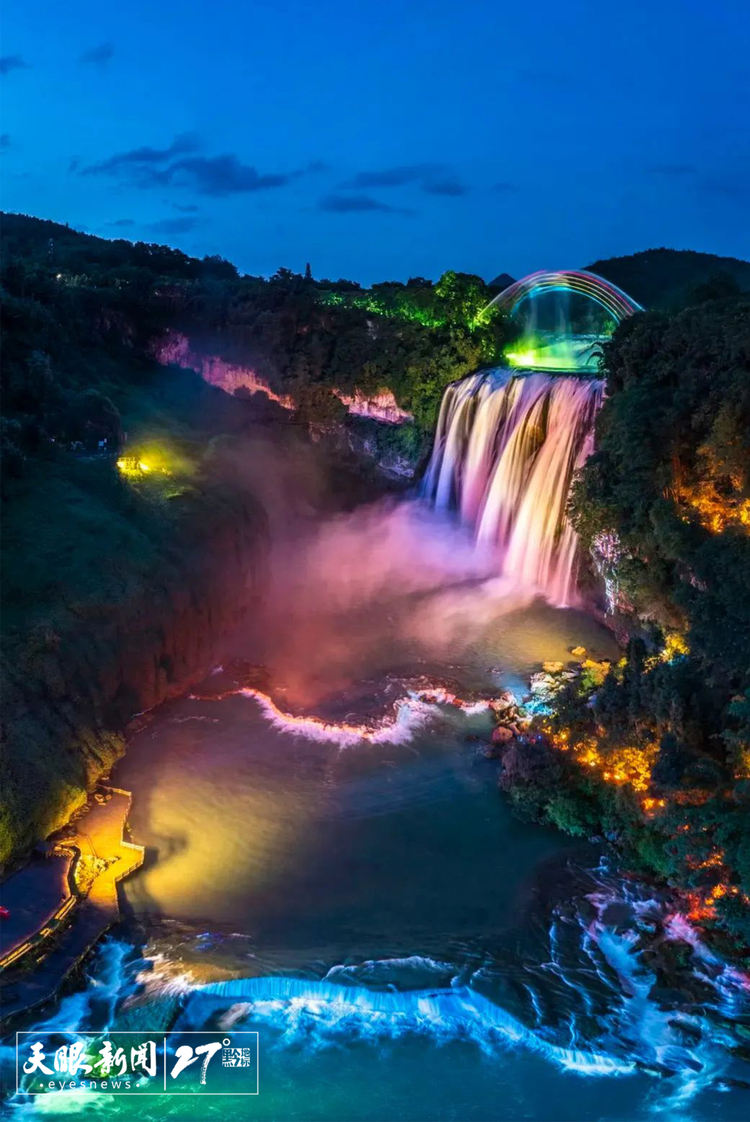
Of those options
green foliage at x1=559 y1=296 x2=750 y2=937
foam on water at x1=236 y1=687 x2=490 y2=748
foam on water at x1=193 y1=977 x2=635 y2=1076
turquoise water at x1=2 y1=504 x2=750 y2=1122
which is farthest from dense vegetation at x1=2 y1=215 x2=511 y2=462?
foam on water at x1=193 y1=977 x2=635 y2=1076

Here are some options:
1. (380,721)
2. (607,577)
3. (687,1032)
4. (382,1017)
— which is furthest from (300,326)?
(687,1032)

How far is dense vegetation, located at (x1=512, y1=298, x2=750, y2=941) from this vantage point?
40.7ft

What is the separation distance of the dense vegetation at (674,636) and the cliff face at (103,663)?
8.42 metres

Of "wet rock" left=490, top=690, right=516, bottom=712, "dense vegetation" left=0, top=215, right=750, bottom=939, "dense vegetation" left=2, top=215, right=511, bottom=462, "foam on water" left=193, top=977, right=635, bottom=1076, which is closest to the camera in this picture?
"foam on water" left=193, top=977, right=635, bottom=1076

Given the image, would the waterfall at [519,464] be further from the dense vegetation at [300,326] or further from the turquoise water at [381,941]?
the turquoise water at [381,941]

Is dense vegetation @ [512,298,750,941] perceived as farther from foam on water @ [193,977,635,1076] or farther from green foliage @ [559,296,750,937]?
foam on water @ [193,977,635,1076]

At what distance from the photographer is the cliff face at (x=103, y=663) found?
13.8 meters

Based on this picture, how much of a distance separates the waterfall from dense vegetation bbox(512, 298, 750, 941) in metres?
5.22

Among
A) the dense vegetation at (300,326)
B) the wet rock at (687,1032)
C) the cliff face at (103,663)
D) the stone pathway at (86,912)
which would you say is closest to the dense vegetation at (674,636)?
the wet rock at (687,1032)

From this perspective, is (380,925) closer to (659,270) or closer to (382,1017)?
(382,1017)

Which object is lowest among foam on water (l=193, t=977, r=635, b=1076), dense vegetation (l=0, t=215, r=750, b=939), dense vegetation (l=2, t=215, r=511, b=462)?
foam on water (l=193, t=977, r=635, b=1076)

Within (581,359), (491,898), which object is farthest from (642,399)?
(581,359)

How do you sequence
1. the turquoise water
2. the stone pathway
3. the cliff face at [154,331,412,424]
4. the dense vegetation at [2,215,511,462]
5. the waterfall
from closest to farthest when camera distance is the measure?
the turquoise water
the stone pathway
the waterfall
the dense vegetation at [2,215,511,462]
the cliff face at [154,331,412,424]

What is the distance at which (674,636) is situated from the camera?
51.4 ft
